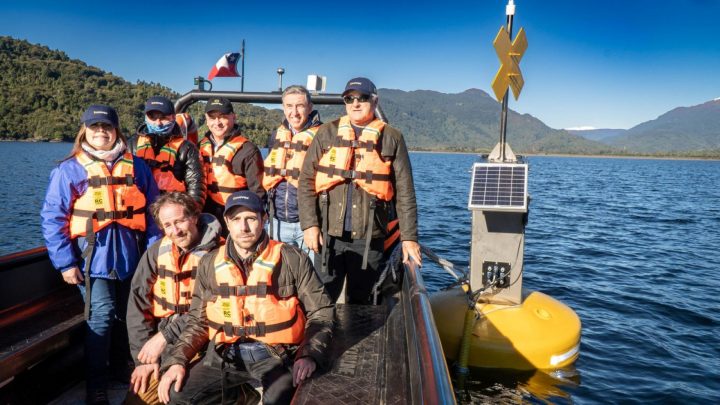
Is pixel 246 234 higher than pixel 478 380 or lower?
higher

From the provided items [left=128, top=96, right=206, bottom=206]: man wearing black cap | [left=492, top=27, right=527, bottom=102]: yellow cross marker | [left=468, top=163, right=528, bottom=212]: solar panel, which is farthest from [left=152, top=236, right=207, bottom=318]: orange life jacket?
[left=492, top=27, right=527, bottom=102]: yellow cross marker

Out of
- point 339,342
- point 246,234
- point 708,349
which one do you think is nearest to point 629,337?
point 708,349

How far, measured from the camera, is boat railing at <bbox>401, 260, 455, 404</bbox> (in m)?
1.87

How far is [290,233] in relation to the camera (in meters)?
4.20

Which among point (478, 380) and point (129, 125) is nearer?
point (478, 380)

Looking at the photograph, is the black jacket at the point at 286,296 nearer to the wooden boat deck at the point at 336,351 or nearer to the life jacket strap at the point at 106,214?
the wooden boat deck at the point at 336,351

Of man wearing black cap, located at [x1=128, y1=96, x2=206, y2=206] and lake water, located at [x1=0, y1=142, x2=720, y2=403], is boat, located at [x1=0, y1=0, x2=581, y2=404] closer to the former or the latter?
lake water, located at [x1=0, y1=142, x2=720, y2=403]

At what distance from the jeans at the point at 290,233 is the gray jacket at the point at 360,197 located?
0.67m

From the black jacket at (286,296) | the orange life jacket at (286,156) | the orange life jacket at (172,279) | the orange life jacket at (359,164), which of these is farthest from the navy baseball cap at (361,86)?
the orange life jacket at (172,279)

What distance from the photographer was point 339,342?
121 inches

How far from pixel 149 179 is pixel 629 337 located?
7603 millimetres

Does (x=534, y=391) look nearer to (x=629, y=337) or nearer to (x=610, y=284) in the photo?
(x=629, y=337)

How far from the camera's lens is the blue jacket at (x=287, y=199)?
416 centimetres

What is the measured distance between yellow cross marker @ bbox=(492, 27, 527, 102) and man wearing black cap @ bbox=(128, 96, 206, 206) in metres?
3.06
